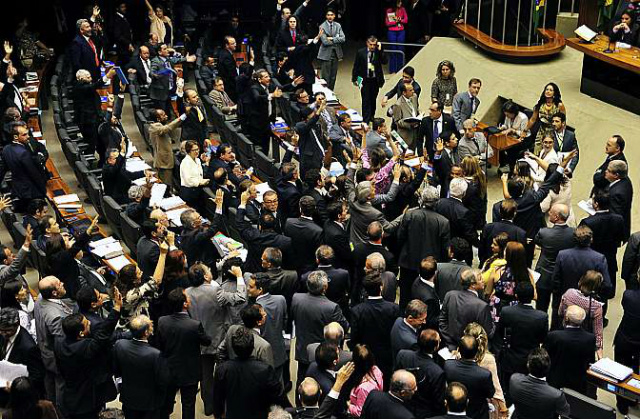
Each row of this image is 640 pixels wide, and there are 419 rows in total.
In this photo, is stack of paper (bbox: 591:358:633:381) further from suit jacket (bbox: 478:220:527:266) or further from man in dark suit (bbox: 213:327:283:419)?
man in dark suit (bbox: 213:327:283:419)

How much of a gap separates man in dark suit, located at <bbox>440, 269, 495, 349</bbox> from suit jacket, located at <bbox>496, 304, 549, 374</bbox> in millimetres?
148

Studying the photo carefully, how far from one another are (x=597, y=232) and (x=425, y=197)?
1.66m

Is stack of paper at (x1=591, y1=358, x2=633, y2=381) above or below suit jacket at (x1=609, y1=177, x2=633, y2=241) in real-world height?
below

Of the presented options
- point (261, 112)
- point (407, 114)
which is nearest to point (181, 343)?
point (261, 112)

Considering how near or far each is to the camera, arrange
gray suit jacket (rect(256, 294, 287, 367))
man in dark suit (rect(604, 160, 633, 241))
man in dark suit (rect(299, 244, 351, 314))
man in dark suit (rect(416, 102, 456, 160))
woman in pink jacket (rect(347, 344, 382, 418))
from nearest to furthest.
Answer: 1. woman in pink jacket (rect(347, 344, 382, 418))
2. gray suit jacket (rect(256, 294, 287, 367))
3. man in dark suit (rect(299, 244, 351, 314))
4. man in dark suit (rect(604, 160, 633, 241))
5. man in dark suit (rect(416, 102, 456, 160))

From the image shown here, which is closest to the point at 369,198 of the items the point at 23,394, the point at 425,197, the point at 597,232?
the point at 425,197

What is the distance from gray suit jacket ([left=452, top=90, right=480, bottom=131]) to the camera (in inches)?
489

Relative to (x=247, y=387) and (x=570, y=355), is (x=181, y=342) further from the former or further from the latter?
(x=570, y=355)

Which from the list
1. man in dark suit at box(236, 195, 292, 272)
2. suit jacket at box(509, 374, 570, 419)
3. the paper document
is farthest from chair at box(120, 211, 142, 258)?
suit jacket at box(509, 374, 570, 419)

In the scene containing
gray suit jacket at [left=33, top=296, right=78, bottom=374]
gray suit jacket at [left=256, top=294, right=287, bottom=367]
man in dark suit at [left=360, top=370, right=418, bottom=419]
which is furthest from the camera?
gray suit jacket at [left=256, top=294, right=287, bottom=367]

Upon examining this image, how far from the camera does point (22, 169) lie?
11.2 meters

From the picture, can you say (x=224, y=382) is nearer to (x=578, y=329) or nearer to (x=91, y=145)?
(x=578, y=329)

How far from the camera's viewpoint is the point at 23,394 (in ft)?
21.2

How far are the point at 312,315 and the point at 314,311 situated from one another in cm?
4
